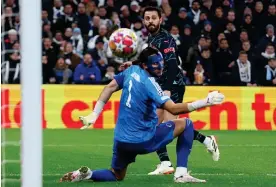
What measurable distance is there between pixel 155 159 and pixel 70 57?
27.8ft

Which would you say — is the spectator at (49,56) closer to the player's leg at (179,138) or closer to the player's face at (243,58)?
the player's face at (243,58)

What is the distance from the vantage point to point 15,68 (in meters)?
18.3

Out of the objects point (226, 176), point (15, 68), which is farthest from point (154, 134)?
point (15, 68)

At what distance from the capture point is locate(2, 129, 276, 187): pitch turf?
10.3 m

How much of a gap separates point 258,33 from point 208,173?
12664 mm

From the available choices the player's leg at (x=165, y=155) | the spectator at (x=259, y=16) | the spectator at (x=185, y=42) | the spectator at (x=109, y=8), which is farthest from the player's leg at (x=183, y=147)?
the spectator at (x=259, y=16)

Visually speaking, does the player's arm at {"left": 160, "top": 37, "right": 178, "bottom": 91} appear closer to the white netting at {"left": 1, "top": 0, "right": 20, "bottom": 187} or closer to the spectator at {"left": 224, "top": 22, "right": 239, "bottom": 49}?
the white netting at {"left": 1, "top": 0, "right": 20, "bottom": 187}

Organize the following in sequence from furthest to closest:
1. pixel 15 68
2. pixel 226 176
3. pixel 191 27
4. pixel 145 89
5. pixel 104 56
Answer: pixel 191 27 < pixel 104 56 < pixel 15 68 < pixel 226 176 < pixel 145 89

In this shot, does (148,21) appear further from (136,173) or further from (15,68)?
(15,68)

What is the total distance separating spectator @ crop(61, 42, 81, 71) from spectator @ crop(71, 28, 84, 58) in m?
0.42

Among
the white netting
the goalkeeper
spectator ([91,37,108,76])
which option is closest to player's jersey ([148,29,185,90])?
the goalkeeper

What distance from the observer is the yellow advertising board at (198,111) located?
1977 cm

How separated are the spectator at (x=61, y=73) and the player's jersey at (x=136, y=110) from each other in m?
11.5

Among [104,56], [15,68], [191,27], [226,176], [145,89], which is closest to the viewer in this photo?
[145,89]
